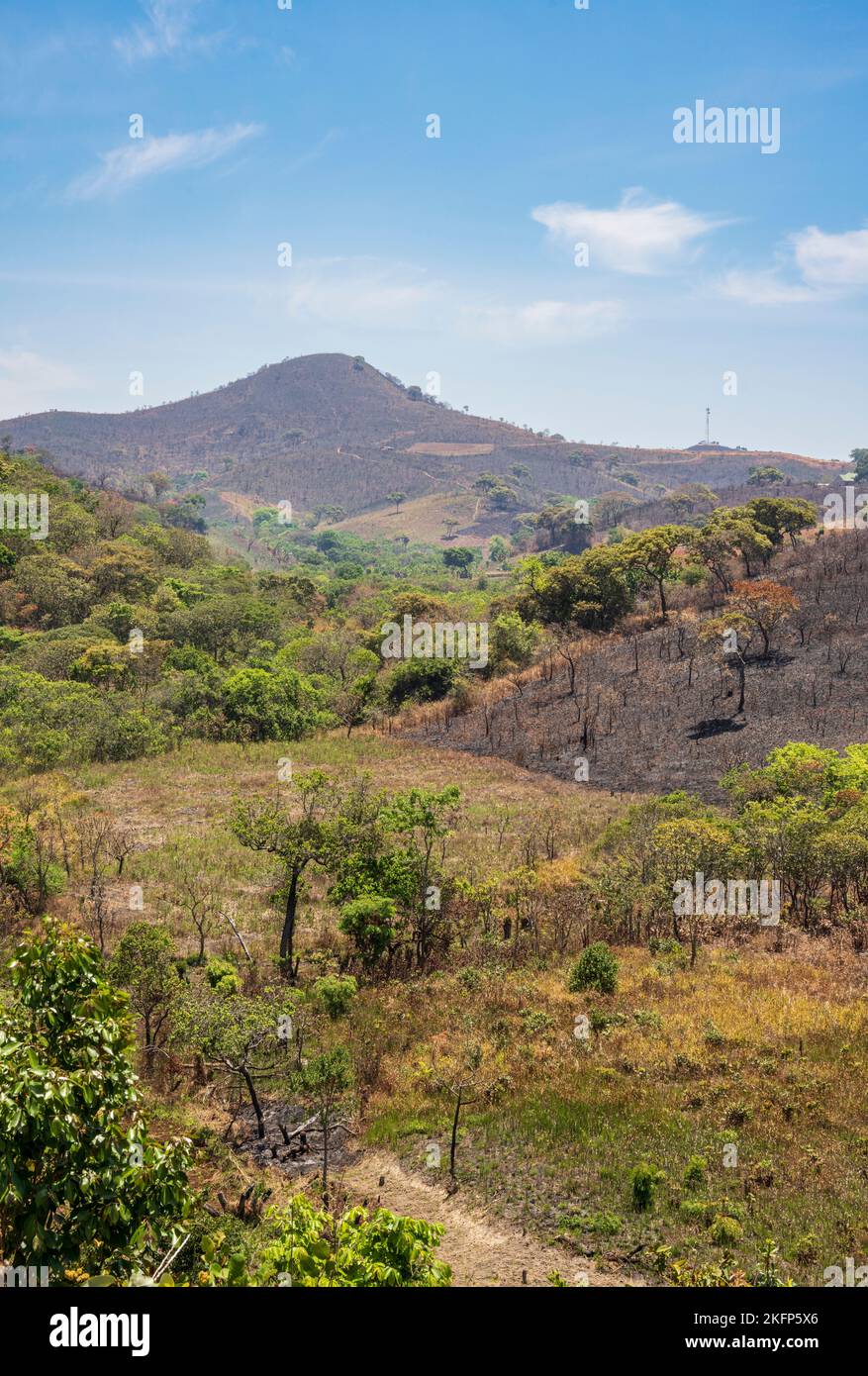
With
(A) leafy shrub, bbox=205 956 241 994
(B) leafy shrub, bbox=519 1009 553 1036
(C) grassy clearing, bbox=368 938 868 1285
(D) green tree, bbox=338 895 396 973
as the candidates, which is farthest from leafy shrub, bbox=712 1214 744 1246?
(D) green tree, bbox=338 895 396 973

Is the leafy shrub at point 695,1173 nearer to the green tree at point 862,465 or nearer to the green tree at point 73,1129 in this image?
the green tree at point 73,1129

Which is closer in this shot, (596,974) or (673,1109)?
(673,1109)

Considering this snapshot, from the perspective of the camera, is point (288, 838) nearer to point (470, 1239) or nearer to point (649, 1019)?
point (649, 1019)

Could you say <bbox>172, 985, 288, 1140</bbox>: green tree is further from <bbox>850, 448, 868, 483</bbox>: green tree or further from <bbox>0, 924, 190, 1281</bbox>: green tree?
<bbox>850, 448, 868, 483</bbox>: green tree

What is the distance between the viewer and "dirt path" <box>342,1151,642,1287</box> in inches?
405

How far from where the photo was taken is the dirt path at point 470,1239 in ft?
33.8

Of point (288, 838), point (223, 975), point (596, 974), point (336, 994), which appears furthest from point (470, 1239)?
point (288, 838)

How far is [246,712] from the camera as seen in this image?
4288 centimetres

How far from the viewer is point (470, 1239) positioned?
11188mm

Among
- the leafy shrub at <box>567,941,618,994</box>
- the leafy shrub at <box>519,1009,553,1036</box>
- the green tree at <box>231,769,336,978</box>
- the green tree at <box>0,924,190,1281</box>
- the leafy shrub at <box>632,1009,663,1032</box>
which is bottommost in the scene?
the leafy shrub at <box>519,1009,553,1036</box>
